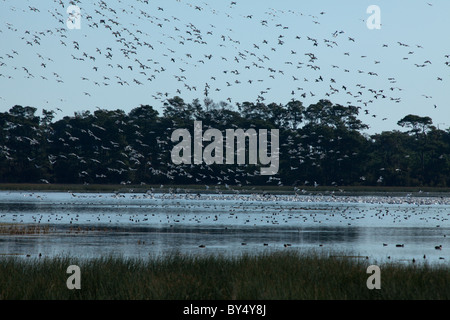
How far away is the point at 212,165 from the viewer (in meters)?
120

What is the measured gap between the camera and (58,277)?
61.4ft

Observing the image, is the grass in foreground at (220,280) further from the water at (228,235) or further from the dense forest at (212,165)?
the dense forest at (212,165)

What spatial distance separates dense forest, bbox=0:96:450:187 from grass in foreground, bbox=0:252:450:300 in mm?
90985

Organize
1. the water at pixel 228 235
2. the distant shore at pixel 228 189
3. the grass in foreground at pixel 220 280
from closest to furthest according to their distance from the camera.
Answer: the grass in foreground at pixel 220 280, the water at pixel 228 235, the distant shore at pixel 228 189

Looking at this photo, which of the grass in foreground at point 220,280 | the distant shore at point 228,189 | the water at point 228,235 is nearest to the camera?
the grass in foreground at point 220,280

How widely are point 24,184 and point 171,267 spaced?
10320 cm

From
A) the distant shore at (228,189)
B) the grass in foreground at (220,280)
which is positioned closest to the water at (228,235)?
the grass in foreground at (220,280)

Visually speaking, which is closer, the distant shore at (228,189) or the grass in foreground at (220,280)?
the grass in foreground at (220,280)

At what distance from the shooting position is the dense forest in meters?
118

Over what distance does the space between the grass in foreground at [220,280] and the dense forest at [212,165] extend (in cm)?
9098

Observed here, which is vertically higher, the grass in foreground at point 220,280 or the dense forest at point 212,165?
the dense forest at point 212,165

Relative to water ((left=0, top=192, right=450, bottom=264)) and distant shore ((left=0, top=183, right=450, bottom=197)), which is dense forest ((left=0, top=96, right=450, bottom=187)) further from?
water ((left=0, top=192, right=450, bottom=264))

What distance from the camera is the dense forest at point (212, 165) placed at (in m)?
118
